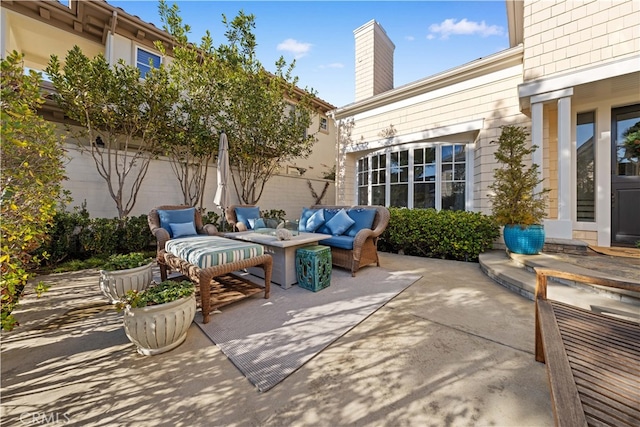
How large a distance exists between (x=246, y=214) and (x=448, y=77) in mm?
6281

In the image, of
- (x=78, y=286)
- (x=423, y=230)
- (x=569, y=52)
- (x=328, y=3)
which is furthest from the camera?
(x=328, y=3)

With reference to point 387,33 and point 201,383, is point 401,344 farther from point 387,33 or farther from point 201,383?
point 387,33

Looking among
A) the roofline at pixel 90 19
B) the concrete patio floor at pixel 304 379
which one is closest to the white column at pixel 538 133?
the concrete patio floor at pixel 304 379

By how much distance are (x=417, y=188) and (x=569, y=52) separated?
12.5 ft

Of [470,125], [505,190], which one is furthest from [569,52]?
[505,190]

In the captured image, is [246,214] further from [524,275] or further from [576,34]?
[576,34]

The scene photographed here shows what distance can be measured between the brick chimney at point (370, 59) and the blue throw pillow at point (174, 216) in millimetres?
6840

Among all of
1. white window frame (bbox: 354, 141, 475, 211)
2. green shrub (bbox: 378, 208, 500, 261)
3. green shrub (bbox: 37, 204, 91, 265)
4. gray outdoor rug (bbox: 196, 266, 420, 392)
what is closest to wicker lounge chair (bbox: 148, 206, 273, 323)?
gray outdoor rug (bbox: 196, 266, 420, 392)

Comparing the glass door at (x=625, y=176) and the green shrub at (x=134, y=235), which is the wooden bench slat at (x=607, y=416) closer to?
the glass door at (x=625, y=176)

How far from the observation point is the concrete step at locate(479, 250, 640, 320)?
2689 millimetres

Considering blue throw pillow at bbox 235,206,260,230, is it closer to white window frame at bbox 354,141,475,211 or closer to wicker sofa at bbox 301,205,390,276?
wicker sofa at bbox 301,205,390,276

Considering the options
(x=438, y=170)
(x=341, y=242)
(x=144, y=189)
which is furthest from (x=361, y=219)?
(x=144, y=189)

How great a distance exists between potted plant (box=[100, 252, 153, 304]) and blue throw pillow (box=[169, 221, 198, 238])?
1401mm

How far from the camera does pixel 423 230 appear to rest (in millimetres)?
5867
